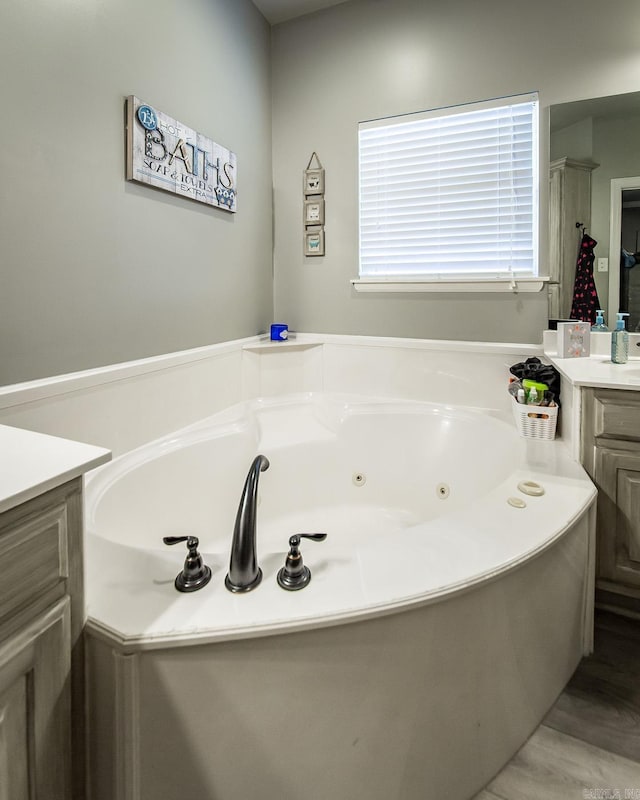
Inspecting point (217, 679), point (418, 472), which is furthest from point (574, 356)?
point (217, 679)

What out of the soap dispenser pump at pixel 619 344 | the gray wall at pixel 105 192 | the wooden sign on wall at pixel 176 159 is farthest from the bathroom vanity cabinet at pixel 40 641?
the soap dispenser pump at pixel 619 344

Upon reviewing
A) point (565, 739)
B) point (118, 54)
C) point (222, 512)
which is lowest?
point (565, 739)

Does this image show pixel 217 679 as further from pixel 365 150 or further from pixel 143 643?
pixel 365 150

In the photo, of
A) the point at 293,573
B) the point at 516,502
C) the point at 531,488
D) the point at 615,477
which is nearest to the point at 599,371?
the point at 615,477

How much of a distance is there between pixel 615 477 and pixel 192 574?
4.69 feet

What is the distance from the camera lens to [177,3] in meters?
1.95

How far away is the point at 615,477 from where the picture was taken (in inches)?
63.0

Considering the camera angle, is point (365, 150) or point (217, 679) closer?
point (217, 679)

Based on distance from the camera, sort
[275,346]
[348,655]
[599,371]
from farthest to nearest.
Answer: [275,346] < [599,371] < [348,655]

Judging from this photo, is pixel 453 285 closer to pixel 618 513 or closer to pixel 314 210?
pixel 314 210

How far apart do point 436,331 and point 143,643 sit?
2134 millimetres

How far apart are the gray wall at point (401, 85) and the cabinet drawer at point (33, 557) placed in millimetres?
2115

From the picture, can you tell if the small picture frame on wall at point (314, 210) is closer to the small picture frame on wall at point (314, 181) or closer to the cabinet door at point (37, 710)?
the small picture frame on wall at point (314, 181)

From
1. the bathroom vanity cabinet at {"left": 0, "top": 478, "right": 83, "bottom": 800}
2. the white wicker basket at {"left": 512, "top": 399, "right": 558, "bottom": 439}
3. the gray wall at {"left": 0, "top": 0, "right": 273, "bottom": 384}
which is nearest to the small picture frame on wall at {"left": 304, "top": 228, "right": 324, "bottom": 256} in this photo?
the gray wall at {"left": 0, "top": 0, "right": 273, "bottom": 384}
